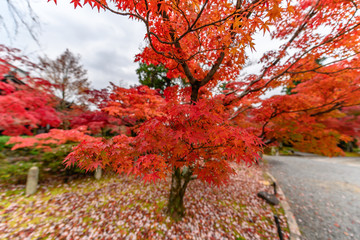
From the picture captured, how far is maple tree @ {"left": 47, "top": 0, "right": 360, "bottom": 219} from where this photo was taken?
1860 mm

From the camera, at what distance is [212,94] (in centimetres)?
331

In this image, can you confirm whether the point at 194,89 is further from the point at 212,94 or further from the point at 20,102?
the point at 20,102

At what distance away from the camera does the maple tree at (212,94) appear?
186 centimetres

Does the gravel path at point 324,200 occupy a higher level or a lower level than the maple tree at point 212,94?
lower

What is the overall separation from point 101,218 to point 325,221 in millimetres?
7287

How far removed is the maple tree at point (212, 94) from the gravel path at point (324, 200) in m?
2.44

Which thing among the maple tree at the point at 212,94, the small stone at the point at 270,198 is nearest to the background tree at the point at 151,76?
the maple tree at the point at 212,94

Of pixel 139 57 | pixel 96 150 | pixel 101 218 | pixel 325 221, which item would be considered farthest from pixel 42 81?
pixel 325 221

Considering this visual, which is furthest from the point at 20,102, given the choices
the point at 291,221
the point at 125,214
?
the point at 291,221

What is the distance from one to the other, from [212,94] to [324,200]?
7350 mm

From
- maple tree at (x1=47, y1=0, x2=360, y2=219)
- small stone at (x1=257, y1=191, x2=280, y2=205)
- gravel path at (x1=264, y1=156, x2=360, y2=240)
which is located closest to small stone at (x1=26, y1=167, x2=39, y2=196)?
maple tree at (x1=47, y1=0, x2=360, y2=219)

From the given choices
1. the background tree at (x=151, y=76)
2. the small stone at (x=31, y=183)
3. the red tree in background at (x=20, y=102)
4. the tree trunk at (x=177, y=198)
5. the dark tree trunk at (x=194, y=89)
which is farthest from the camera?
the background tree at (x=151, y=76)

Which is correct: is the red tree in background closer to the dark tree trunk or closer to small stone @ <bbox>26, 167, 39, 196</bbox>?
small stone @ <bbox>26, 167, 39, 196</bbox>

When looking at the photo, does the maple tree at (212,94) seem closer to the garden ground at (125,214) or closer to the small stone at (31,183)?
the garden ground at (125,214)
